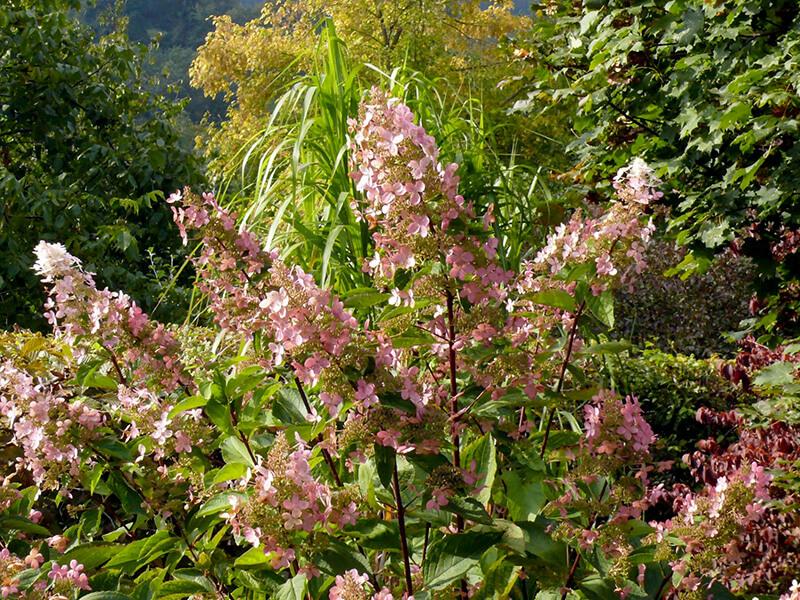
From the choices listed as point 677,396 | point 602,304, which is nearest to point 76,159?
point 677,396

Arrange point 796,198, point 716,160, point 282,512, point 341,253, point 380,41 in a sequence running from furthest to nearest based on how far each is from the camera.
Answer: point 380,41
point 716,160
point 796,198
point 341,253
point 282,512

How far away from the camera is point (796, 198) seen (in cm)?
341

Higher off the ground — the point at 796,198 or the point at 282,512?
the point at 282,512

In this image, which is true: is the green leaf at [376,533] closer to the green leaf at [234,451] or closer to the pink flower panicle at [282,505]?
the pink flower panicle at [282,505]

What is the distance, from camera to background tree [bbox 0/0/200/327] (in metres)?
6.89

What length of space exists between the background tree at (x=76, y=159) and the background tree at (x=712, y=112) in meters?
3.66

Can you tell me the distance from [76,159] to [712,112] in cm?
577

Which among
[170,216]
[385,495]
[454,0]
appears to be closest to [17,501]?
[385,495]

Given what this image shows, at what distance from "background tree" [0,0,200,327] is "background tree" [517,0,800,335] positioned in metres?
3.66

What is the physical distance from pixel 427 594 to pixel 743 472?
624 millimetres

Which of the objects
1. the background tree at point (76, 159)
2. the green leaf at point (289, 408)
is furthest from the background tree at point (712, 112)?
the background tree at point (76, 159)

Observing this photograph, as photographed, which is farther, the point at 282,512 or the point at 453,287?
the point at 453,287

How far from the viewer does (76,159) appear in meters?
7.69

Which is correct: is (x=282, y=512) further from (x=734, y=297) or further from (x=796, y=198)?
(x=734, y=297)
